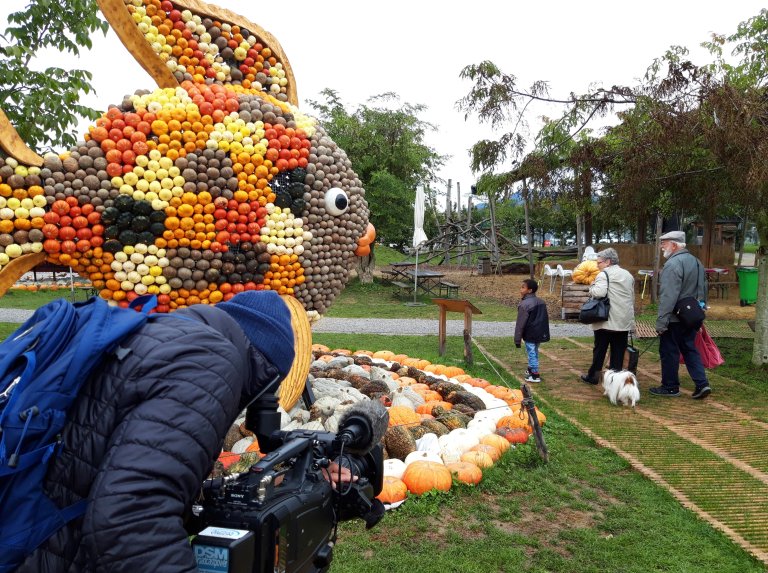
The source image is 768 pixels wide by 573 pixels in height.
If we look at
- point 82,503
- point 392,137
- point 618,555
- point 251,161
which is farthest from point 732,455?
point 392,137

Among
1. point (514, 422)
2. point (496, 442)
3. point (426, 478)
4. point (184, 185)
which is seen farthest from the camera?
point (514, 422)

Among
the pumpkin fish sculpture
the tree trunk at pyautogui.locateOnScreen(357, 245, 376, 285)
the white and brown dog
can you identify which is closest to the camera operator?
the pumpkin fish sculpture

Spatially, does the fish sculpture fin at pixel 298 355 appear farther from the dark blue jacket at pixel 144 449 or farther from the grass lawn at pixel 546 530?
the dark blue jacket at pixel 144 449

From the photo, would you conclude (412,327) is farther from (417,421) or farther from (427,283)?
(417,421)

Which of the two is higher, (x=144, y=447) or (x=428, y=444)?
(x=144, y=447)

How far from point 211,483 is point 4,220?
350 centimetres

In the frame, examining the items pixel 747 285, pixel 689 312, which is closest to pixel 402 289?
pixel 747 285

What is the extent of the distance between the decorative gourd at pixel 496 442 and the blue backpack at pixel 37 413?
14.2 ft

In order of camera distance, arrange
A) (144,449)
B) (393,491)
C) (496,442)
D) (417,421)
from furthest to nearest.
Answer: (417,421), (496,442), (393,491), (144,449)

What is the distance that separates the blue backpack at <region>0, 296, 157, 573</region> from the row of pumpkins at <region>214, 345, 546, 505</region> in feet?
7.03

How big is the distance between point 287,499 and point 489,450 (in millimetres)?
3739

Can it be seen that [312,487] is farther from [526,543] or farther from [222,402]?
[526,543]

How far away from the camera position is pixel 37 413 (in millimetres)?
1502

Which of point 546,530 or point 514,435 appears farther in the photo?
point 514,435
